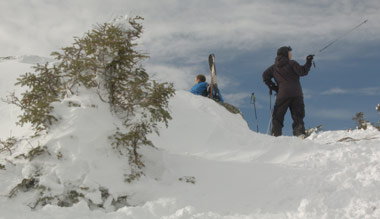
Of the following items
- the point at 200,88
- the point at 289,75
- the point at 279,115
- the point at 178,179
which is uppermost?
the point at 200,88

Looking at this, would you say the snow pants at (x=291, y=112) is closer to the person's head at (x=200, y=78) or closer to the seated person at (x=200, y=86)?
the seated person at (x=200, y=86)

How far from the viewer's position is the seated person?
527 inches

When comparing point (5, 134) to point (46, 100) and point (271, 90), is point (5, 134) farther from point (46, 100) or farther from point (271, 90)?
point (271, 90)

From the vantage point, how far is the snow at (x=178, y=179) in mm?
4312

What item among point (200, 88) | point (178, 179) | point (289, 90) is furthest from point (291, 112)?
point (178, 179)

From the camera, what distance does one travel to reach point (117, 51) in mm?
5348

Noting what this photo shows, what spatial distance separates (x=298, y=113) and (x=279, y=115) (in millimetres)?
554

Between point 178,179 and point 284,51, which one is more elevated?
point 284,51

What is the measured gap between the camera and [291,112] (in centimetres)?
1063

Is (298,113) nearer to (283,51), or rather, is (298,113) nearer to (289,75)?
(289,75)

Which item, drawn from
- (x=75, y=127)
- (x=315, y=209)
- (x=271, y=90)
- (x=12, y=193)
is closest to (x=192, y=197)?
(x=315, y=209)

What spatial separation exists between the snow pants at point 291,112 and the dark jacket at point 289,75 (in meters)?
0.19

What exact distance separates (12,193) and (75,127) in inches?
46.3

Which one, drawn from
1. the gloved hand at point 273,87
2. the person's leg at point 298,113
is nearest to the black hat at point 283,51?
the gloved hand at point 273,87
